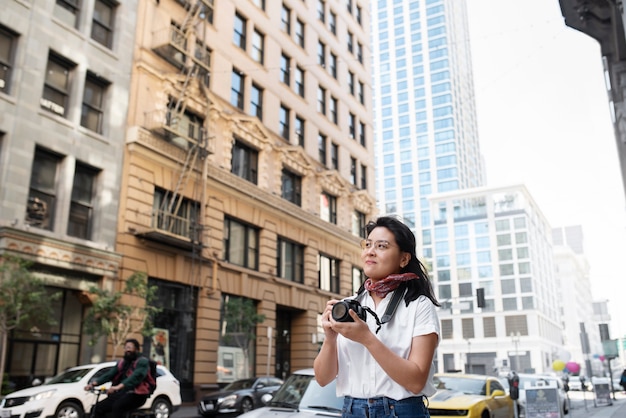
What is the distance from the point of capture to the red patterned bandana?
288 cm

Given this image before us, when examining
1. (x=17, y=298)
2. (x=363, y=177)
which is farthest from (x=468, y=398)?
(x=363, y=177)

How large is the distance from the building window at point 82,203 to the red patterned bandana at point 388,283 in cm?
1935

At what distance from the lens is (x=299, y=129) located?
117 feet

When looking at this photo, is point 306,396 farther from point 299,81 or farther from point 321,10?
point 321,10

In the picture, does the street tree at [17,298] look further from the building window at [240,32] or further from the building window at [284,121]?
the building window at [284,121]

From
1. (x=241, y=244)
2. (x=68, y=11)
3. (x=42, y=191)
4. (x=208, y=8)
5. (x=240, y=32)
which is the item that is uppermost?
(x=240, y=32)

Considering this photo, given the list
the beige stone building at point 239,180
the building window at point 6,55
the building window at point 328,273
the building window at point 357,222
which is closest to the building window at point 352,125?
the beige stone building at point 239,180

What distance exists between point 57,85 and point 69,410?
38.5ft

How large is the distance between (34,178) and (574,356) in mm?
146139

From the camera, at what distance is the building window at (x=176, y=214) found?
23656 mm

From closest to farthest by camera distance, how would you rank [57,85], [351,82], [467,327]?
[57,85]
[351,82]
[467,327]

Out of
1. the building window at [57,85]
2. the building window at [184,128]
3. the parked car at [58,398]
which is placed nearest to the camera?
the parked car at [58,398]

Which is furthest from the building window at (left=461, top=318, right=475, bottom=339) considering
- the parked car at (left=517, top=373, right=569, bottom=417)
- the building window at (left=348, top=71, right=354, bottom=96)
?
the parked car at (left=517, top=373, right=569, bottom=417)

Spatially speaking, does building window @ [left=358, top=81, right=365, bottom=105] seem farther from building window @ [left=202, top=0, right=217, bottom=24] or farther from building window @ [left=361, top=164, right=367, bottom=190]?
building window @ [left=202, top=0, right=217, bottom=24]
